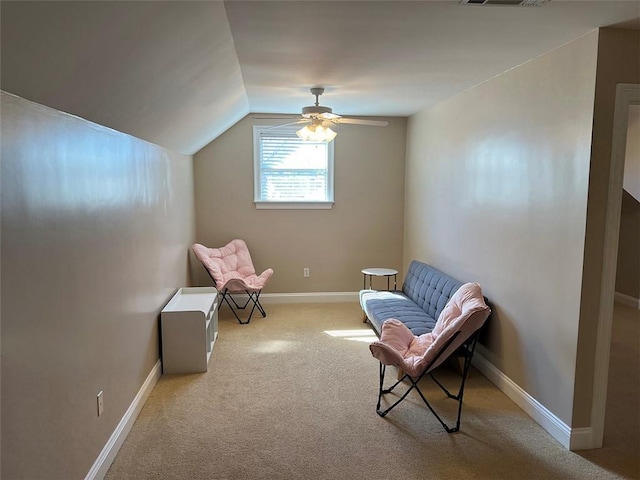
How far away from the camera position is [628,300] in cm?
553

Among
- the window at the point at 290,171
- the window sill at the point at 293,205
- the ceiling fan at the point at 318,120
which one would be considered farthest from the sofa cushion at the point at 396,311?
the ceiling fan at the point at 318,120

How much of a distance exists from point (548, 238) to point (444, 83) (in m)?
1.54

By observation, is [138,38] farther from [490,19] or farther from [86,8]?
[490,19]

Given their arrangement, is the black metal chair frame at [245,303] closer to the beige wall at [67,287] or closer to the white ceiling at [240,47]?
the beige wall at [67,287]

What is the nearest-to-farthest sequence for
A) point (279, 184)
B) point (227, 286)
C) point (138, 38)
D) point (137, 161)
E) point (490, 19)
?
point (138, 38)
point (490, 19)
point (137, 161)
point (227, 286)
point (279, 184)

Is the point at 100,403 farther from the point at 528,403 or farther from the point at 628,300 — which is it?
the point at 628,300

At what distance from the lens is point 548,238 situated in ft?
8.89

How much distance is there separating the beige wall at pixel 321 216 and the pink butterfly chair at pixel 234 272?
233 millimetres

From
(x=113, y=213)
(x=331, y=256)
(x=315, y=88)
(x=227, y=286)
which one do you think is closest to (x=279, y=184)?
(x=331, y=256)

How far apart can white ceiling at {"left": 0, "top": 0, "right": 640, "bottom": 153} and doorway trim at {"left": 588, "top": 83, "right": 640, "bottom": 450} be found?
40 cm

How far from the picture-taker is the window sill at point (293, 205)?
17.9ft

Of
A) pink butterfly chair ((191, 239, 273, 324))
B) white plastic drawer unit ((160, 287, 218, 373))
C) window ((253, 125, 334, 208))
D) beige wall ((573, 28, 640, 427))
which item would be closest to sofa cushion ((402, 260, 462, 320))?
beige wall ((573, 28, 640, 427))

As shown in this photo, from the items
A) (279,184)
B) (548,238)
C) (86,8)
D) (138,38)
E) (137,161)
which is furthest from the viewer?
(279,184)

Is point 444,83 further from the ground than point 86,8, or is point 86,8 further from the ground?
point 444,83
